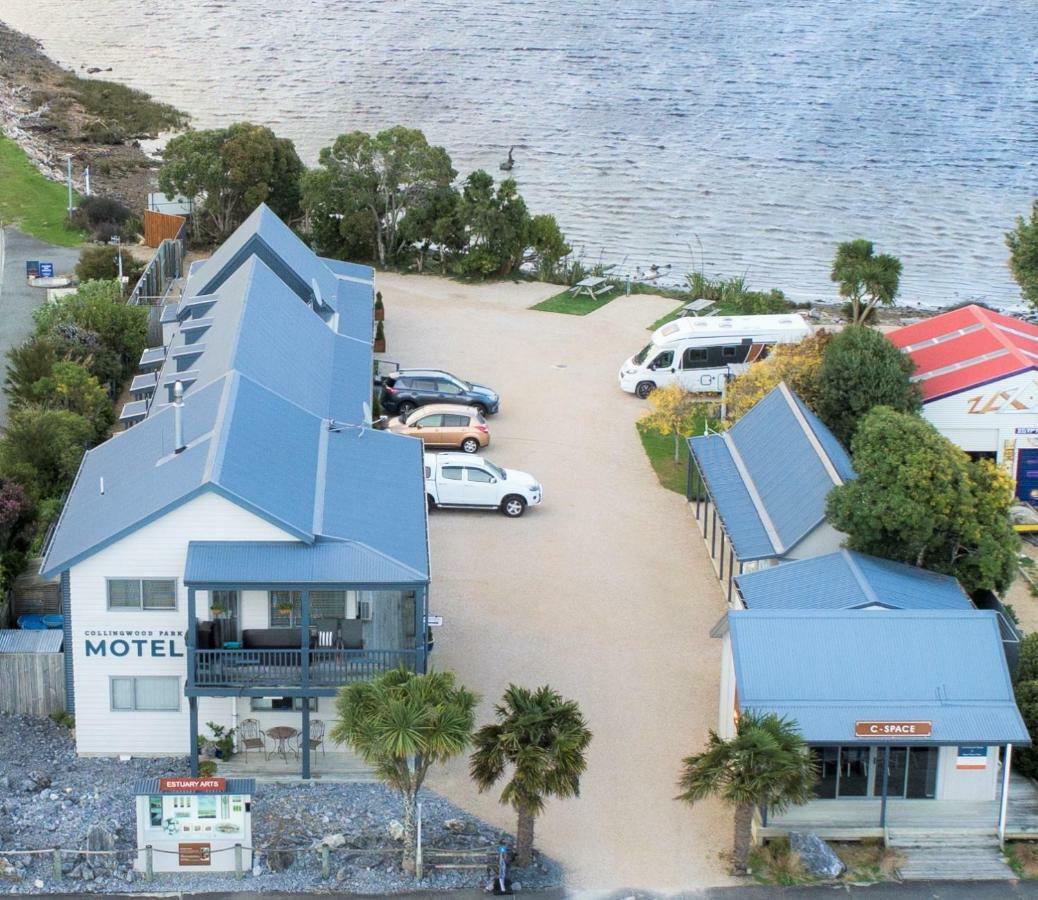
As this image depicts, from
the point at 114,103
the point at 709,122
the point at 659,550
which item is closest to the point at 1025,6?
the point at 709,122

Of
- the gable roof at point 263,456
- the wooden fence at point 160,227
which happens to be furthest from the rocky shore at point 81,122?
the gable roof at point 263,456

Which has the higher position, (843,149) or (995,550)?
(843,149)

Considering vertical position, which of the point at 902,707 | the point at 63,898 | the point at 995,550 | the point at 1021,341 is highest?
the point at 1021,341

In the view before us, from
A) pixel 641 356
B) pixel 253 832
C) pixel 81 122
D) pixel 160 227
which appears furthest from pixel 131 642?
pixel 81 122

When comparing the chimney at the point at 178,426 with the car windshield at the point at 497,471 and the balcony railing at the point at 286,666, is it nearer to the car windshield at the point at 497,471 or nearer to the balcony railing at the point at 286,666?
the balcony railing at the point at 286,666

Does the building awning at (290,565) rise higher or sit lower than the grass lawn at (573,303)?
lower

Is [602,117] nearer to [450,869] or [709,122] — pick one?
[709,122]
